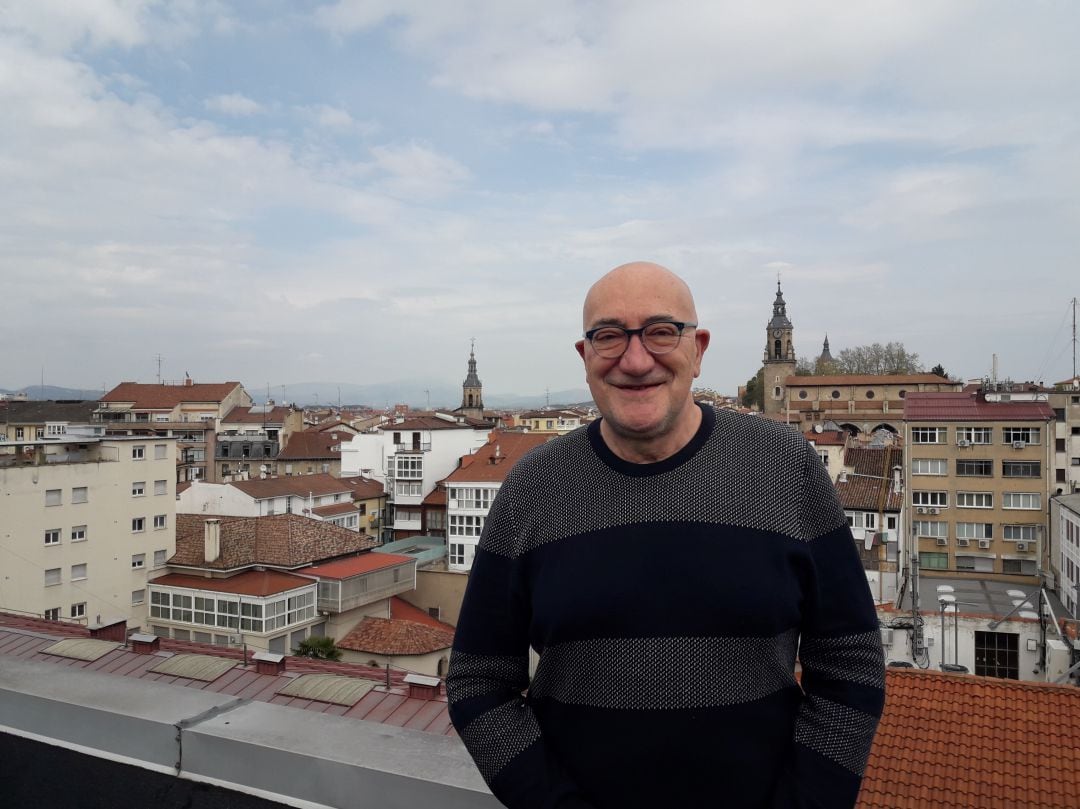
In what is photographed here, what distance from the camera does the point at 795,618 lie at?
1.61 m

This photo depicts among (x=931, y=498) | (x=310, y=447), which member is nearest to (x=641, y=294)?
(x=931, y=498)

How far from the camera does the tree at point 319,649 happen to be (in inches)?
720

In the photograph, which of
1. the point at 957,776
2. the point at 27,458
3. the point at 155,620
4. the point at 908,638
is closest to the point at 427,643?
the point at 155,620

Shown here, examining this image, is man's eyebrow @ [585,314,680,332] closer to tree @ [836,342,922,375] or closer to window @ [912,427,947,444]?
window @ [912,427,947,444]

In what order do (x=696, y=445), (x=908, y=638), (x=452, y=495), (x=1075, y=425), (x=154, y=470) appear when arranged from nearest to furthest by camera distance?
(x=696, y=445)
(x=908, y=638)
(x=154, y=470)
(x=452, y=495)
(x=1075, y=425)

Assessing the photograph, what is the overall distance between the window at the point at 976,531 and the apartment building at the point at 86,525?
2665 centimetres

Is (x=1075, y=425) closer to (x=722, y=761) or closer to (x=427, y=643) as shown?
(x=427, y=643)

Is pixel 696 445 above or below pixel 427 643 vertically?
above

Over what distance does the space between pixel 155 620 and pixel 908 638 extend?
62.4 feet

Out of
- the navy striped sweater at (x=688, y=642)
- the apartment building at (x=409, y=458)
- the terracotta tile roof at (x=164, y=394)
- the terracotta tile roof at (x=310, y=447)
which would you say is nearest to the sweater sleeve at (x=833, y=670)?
the navy striped sweater at (x=688, y=642)

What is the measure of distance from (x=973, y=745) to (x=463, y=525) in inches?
962

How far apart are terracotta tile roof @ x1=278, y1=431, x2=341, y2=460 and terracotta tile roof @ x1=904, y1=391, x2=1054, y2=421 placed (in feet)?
106

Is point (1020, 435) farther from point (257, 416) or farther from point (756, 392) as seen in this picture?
point (756, 392)

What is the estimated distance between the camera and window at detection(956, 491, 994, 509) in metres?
27.4
